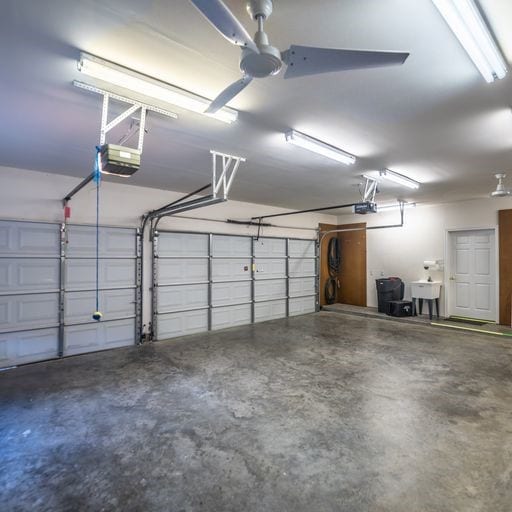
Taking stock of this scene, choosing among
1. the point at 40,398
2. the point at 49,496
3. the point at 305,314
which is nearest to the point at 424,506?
the point at 49,496

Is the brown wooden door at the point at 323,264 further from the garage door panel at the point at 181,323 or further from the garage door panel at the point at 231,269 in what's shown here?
the garage door panel at the point at 181,323

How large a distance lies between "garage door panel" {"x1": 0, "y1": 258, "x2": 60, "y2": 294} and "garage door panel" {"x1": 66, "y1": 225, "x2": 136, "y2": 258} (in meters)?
0.34

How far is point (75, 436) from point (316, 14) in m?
3.51

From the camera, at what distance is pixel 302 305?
8492 millimetres

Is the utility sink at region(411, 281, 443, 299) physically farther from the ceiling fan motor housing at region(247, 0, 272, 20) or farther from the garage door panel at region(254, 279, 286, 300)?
the ceiling fan motor housing at region(247, 0, 272, 20)

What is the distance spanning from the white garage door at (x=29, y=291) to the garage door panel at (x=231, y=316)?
9.45 feet

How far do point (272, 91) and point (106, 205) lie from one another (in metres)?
3.91

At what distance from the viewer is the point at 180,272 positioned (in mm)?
6094

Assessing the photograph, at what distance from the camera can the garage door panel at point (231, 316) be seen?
6645mm

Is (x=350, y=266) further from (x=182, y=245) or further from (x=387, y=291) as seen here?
(x=182, y=245)

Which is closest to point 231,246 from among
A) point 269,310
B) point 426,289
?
point 269,310

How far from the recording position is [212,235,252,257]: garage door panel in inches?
262

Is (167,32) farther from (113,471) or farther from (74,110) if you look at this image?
(113,471)

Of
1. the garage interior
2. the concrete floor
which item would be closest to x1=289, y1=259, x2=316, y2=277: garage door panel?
the garage interior
